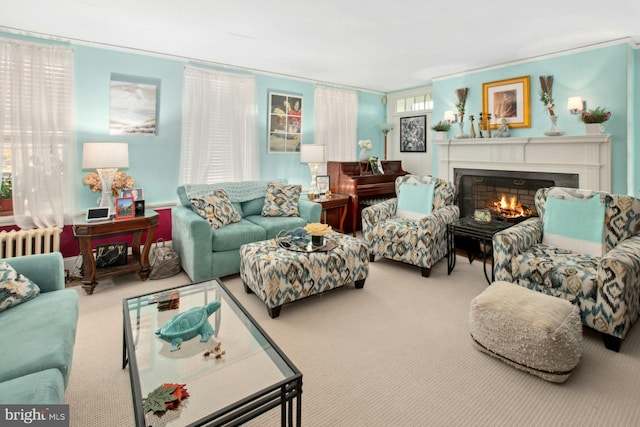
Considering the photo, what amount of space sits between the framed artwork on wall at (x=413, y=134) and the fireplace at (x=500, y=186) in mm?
1045

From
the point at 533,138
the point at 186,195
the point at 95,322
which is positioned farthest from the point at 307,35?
the point at 95,322

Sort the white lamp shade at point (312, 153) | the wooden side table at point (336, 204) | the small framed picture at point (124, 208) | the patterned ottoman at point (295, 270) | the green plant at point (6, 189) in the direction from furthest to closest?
the white lamp shade at point (312, 153)
the wooden side table at point (336, 204)
the small framed picture at point (124, 208)
the green plant at point (6, 189)
the patterned ottoman at point (295, 270)

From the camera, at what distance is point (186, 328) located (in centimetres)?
177

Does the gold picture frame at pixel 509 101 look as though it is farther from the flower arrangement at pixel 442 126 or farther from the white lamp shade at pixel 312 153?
the white lamp shade at pixel 312 153

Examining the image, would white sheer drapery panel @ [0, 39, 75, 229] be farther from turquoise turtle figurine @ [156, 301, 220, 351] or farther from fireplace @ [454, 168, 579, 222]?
fireplace @ [454, 168, 579, 222]

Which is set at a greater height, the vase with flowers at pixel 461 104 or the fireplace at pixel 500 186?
the vase with flowers at pixel 461 104

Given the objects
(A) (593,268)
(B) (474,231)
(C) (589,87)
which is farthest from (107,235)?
(C) (589,87)

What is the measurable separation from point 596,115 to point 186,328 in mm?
4331

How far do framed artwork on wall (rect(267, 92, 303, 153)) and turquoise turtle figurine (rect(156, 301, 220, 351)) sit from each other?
354 centimetres

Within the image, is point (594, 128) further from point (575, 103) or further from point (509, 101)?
point (509, 101)

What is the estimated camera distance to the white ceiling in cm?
278

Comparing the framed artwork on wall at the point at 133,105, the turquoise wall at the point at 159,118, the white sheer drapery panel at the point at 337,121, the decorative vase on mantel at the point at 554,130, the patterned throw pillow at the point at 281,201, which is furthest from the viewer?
the white sheer drapery panel at the point at 337,121

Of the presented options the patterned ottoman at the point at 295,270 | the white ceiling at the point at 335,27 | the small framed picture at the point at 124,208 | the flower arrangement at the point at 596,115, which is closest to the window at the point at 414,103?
the white ceiling at the point at 335,27

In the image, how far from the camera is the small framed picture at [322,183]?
524cm
